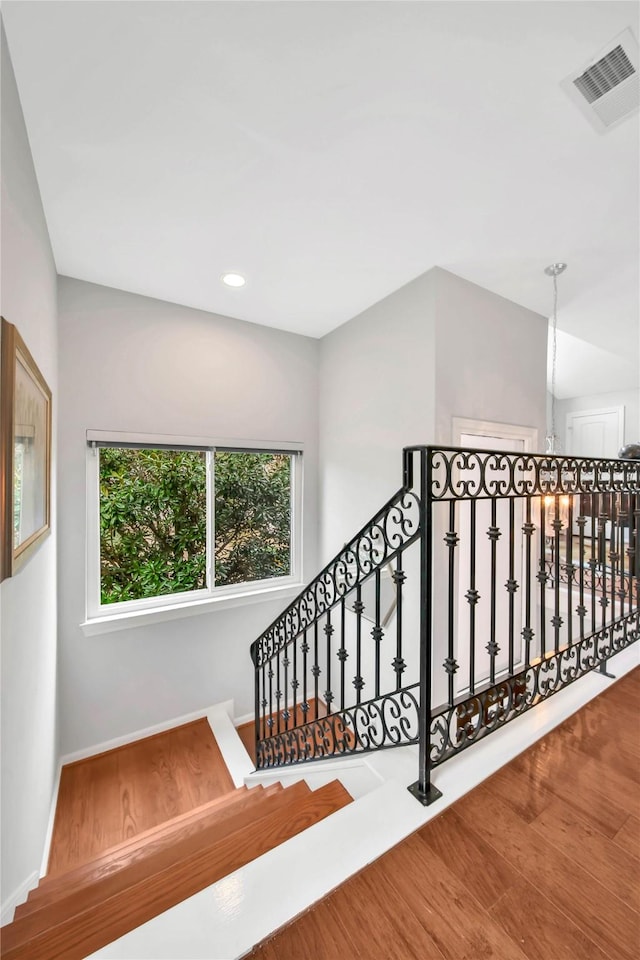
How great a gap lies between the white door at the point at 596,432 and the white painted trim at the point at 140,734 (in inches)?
230

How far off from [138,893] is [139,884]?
0.16 ft

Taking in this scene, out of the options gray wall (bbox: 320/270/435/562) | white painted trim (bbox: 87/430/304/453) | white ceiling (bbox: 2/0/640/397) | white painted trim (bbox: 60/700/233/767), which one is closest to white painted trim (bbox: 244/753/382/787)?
white painted trim (bbox: 60/700/233/767)

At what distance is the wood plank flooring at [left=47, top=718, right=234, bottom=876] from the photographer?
229 centimetres

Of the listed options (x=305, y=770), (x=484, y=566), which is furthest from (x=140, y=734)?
(x=484, y=566)

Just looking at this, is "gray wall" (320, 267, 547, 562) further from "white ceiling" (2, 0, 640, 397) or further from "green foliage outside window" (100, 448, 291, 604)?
"green foliage outside window" (100, 448, 291, 604)

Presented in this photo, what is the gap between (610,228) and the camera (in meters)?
2.27

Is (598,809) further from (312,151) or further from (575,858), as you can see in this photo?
(312,151)

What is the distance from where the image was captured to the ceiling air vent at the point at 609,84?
132cm

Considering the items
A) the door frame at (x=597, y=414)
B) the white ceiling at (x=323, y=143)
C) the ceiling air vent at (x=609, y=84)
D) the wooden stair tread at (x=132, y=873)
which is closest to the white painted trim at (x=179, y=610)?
the wooden stair tread at (x=132, y=873)

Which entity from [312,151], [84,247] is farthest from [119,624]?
[312,151]

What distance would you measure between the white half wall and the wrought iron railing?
2.27 ft

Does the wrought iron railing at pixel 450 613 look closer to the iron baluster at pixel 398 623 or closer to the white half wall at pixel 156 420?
the iron baluster at pixel 398 623

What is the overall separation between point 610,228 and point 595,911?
3067 mm

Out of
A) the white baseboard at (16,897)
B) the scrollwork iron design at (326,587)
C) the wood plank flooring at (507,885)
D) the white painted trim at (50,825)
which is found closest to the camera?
the wood plank flooring at (507,885)
